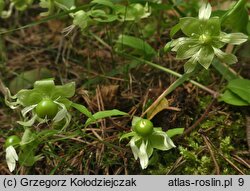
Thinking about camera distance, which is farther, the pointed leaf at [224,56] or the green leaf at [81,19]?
the green leaf at [81,19]

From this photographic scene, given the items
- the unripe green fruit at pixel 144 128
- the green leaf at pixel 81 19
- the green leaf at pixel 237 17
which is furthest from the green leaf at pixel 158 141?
the green leaf at pixel 81 19

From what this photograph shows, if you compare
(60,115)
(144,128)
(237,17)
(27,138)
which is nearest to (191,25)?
(237,17)

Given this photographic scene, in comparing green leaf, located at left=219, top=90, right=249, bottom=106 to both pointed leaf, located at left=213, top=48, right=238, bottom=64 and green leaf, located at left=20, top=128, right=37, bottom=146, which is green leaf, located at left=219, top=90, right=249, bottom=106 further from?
green leaf, located at left=20, top=128, right=37, bottom=146

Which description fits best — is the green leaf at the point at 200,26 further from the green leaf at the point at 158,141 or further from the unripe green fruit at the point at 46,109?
the unripe green fruit at the point at 46,109

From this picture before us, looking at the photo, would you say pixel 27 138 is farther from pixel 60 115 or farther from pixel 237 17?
pixel 237 17

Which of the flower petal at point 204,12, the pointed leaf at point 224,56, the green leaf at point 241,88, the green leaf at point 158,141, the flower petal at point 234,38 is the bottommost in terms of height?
the green leaf at point 158,141

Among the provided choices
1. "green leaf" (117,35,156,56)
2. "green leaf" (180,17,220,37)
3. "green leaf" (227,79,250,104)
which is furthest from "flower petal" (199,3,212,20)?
"green leaf" (117,35,156,56)
